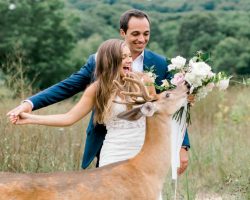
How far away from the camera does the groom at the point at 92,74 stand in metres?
5.36

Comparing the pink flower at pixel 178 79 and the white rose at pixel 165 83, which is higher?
the pink flower at pixel 178 79

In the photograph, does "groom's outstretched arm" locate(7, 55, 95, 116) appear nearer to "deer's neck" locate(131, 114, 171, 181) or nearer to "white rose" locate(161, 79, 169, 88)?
"white rose" locate(161, 79, 169, 88)

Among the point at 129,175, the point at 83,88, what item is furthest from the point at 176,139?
the point at 83,88

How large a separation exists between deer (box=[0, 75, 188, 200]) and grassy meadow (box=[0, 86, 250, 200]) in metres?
1.22

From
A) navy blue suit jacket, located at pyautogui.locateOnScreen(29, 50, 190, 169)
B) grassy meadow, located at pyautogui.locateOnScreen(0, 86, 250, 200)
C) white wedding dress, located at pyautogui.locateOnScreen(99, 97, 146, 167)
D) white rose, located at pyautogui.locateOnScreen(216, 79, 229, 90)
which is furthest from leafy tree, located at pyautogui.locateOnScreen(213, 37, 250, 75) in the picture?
white wedding dress, located at pyautogui.locateOnScreen(99, 97, 146, 167)

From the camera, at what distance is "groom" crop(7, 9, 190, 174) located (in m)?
5.36

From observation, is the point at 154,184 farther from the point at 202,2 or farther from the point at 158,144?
the point at 202,2

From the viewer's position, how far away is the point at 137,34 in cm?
541

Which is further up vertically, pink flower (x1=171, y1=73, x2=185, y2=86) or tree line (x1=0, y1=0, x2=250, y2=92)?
tree line (x1=0, y1=0, x2=250, y2=92)

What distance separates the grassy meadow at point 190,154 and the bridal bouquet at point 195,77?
1.11m

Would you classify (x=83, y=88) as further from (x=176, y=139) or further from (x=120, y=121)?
(x=176, y=139)

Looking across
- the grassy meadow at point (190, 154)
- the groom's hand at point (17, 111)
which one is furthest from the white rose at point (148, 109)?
the grassy meadow at point (190, 154)

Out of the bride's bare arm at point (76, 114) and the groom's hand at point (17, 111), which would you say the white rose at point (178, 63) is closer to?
the bride's bare arm at point (76, 114)

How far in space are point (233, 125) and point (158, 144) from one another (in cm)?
551
